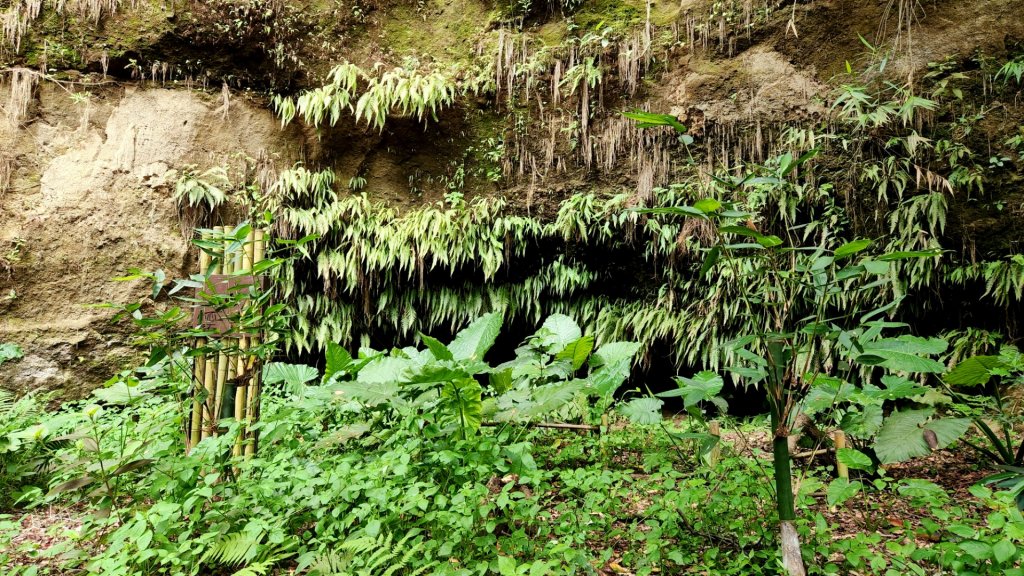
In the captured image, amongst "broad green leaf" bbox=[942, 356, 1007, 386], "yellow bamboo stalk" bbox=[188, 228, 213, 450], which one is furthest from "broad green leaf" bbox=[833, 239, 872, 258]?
"yellow bamboo stalk" bbox=[188, 228, 213, 450]

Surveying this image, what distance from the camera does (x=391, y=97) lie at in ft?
19.7

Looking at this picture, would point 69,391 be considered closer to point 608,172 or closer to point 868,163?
point 608,172

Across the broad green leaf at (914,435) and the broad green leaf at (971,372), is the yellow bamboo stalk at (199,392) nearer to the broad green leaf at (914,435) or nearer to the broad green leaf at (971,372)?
the broad green leaf at (914,435)

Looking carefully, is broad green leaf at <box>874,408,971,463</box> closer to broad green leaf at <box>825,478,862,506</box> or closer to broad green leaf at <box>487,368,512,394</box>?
broad green leaf at <box>825,478,862,506</box>

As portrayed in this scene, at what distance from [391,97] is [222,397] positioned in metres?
4.08

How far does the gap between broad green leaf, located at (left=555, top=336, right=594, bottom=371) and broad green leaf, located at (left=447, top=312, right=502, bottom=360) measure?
504mm

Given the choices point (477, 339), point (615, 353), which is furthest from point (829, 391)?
point (477, 339)

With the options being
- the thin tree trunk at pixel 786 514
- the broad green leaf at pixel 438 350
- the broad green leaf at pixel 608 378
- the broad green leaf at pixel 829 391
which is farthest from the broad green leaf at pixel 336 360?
the broad green leaf at pixel 829 391

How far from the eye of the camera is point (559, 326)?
Answer: 3.59 m

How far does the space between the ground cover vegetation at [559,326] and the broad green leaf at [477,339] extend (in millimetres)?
24

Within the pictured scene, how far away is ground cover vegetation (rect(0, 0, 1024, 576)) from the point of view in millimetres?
2143

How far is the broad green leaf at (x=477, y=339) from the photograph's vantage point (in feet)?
11.2

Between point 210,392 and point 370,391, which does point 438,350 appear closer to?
point 370,391

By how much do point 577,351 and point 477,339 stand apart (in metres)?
0.70
